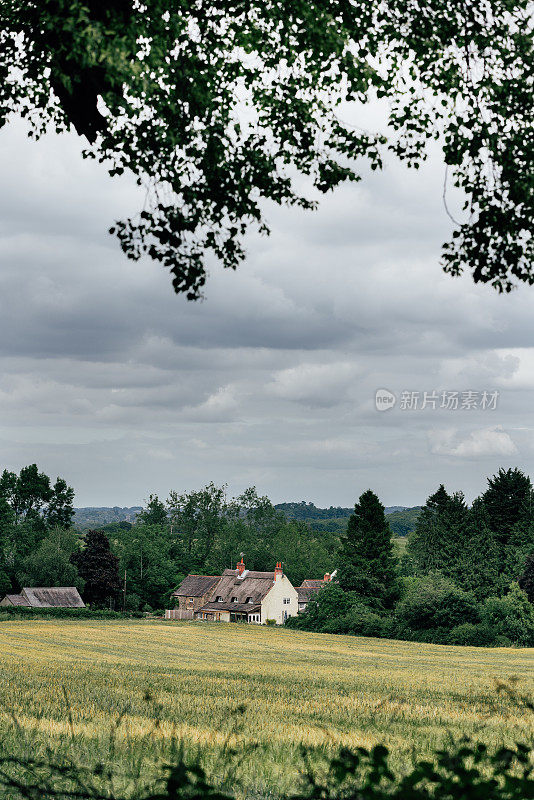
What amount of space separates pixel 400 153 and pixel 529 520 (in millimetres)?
84782

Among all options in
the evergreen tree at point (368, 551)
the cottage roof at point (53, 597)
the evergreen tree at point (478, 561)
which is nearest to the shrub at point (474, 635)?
the evergreen tree at point (478, 561)

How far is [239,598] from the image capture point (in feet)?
330

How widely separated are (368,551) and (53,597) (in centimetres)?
3853

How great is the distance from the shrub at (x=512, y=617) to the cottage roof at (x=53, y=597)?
46.8 metres

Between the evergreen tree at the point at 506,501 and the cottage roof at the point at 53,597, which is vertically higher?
the evergreen tree at the point at 506,501

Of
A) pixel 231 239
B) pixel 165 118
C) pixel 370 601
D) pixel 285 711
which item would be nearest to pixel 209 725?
pixel 285 711

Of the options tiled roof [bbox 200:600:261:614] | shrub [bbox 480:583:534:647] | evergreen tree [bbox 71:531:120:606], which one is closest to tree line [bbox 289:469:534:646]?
shrub [bbox 480:583:534:647]

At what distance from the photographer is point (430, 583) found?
69.4m

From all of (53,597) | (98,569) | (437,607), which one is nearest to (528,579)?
(437,607)

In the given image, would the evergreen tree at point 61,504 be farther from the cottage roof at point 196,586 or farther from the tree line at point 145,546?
the cottage roof at point 196,586

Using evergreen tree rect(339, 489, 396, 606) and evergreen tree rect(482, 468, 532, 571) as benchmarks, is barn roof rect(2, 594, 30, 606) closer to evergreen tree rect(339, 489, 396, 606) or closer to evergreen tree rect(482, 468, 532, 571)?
evergreen tree rect(339, 489, 396, 606)

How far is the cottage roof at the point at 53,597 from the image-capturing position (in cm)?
9100

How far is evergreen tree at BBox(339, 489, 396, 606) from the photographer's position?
74125 mm

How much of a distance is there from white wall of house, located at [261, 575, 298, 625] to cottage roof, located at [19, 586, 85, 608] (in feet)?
71.8
